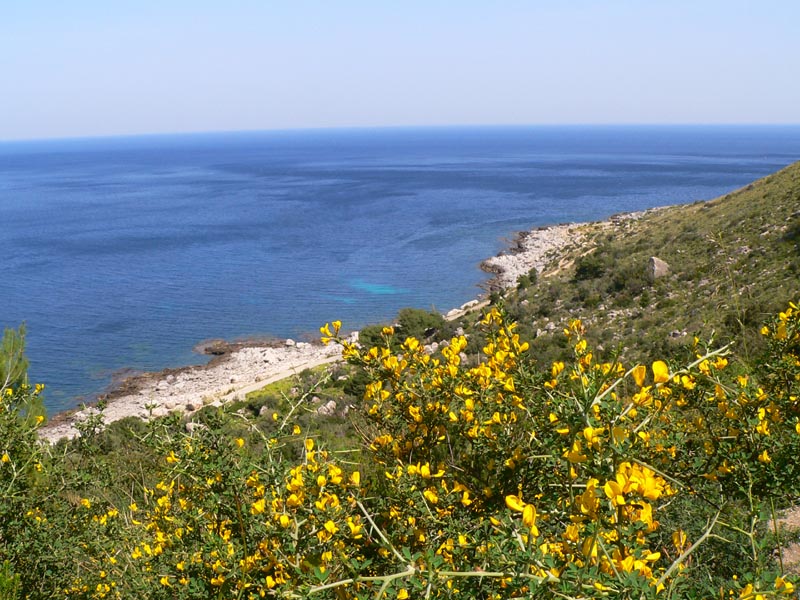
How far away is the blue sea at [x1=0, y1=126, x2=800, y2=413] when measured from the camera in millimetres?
36406

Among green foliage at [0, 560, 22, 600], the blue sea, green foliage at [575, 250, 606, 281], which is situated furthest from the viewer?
the blue sea

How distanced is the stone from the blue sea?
50.1 ft

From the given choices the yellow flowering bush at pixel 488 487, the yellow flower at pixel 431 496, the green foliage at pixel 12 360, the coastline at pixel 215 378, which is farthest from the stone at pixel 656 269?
the yellow flower at pixel 431 496

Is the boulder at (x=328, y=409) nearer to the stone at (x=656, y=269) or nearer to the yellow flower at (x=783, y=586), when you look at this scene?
the stone at (x=656, y=269)

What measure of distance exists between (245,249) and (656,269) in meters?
40.0

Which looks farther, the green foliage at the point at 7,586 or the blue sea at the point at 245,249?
the blue sea at the point at 245,249

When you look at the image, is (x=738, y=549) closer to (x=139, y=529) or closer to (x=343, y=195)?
(x=139, y=529)

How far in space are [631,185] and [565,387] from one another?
327ft

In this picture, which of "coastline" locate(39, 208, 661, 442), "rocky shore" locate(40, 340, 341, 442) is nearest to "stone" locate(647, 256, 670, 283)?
"coastline" locate(39, 208, 661, 442)

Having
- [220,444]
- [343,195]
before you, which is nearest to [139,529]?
[220,444]

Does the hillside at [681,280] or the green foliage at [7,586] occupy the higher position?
the green foliage at [7,586]

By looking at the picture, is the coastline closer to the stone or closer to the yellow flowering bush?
the stone

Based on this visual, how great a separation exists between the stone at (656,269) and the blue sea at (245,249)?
50.1ft

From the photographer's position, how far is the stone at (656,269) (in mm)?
24913
